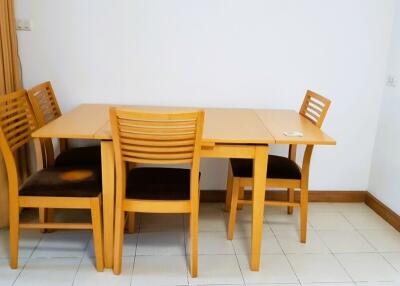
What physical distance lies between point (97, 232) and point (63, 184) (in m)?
0.31

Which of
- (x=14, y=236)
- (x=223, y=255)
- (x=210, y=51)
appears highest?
(x=210, y=51)

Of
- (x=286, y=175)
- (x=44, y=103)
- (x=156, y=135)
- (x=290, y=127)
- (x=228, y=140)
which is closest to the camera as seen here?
(x=156, y=135)

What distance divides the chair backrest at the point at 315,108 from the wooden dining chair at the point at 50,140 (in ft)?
4.44

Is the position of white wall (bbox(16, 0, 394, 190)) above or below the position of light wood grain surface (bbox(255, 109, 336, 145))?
above

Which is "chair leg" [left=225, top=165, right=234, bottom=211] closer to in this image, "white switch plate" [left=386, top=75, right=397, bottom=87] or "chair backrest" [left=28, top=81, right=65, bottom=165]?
"chair backrest" [left=28, top=81, right=65, bottom=165]

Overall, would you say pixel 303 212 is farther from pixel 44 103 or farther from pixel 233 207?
pixel 44 103

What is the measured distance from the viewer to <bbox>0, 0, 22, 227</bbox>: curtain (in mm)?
2271

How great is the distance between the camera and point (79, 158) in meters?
2.37

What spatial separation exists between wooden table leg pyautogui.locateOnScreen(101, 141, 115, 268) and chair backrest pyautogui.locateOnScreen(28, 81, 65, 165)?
62 centimetres


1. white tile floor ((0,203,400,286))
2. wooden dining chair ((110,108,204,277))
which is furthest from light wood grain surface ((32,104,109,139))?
white tile floor ((0,203,400,286))

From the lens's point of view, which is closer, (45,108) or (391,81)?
(45,108)

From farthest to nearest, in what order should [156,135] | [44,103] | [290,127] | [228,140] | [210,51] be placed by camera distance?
[210,51] < [44,103] < [290,127] < [228,140] < [156,135]

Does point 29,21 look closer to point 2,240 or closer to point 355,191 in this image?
point 2,240

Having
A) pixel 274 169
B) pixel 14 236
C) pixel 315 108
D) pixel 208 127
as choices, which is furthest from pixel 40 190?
pixel 315 108
